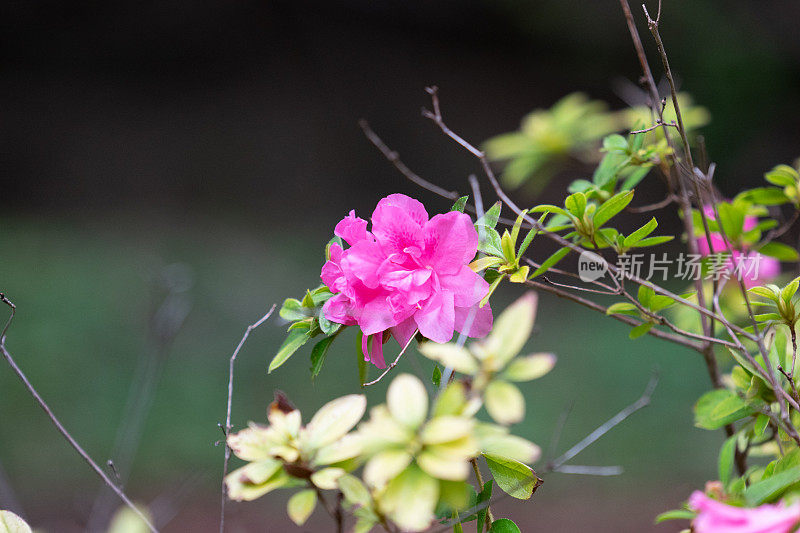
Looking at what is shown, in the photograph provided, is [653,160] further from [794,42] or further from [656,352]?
[794,42]

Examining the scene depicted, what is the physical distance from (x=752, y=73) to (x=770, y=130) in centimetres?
38

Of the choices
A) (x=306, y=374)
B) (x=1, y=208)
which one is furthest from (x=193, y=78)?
(x=306, y=374)

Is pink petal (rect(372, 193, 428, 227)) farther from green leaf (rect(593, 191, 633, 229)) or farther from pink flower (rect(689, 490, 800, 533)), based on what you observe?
pink flower (rect(689, 490, 800, 533))

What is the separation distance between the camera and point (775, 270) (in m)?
1.06

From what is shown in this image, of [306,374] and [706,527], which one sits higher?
[706,527]

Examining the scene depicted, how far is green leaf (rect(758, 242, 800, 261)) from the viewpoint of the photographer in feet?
2.59

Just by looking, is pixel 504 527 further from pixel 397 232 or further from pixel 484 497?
pixel 397 232

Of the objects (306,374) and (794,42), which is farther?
(794,42)

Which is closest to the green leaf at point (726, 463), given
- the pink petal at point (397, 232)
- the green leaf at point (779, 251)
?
the green leaf at point (779, 251)

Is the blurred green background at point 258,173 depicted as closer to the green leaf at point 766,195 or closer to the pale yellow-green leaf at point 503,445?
the green leaf at point 766,195

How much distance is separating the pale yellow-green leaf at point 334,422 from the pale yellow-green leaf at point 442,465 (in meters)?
0.09

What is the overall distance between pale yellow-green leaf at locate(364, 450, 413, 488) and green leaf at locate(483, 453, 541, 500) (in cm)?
18

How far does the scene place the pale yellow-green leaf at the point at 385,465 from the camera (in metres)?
0.34

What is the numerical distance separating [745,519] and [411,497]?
0.53 feet
